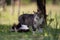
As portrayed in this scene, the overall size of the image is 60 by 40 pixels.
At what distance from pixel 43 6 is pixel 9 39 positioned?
360 cm

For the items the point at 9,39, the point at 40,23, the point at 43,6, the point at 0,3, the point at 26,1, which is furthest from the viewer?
the point at 26,1

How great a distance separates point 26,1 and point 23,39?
12.4 meters

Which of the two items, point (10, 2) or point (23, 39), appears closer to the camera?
point (23, 39)

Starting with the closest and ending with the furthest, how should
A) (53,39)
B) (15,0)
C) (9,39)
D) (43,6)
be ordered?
(53,39)
(9,39)
(43,6)
(15,0)

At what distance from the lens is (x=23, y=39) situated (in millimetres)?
6969

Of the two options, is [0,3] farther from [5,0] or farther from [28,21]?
[28,21]

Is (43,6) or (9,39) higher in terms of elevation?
(43,6)

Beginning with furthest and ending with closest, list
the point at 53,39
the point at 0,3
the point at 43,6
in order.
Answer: the point at 0,3 < the point at 43,6 < the point at 53,39

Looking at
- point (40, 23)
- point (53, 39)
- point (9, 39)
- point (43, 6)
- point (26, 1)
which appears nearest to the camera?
point (53, 39)

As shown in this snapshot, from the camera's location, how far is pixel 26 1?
19.2m

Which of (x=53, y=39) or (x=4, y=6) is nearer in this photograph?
(x=53, y=39)

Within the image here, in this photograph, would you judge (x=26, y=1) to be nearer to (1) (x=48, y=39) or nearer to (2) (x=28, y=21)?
(2) (x=28, y=21)

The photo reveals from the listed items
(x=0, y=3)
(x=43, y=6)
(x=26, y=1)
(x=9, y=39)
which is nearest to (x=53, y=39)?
(x=9, y=39)

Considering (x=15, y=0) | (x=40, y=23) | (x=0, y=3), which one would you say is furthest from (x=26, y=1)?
(x=40, y=23)
